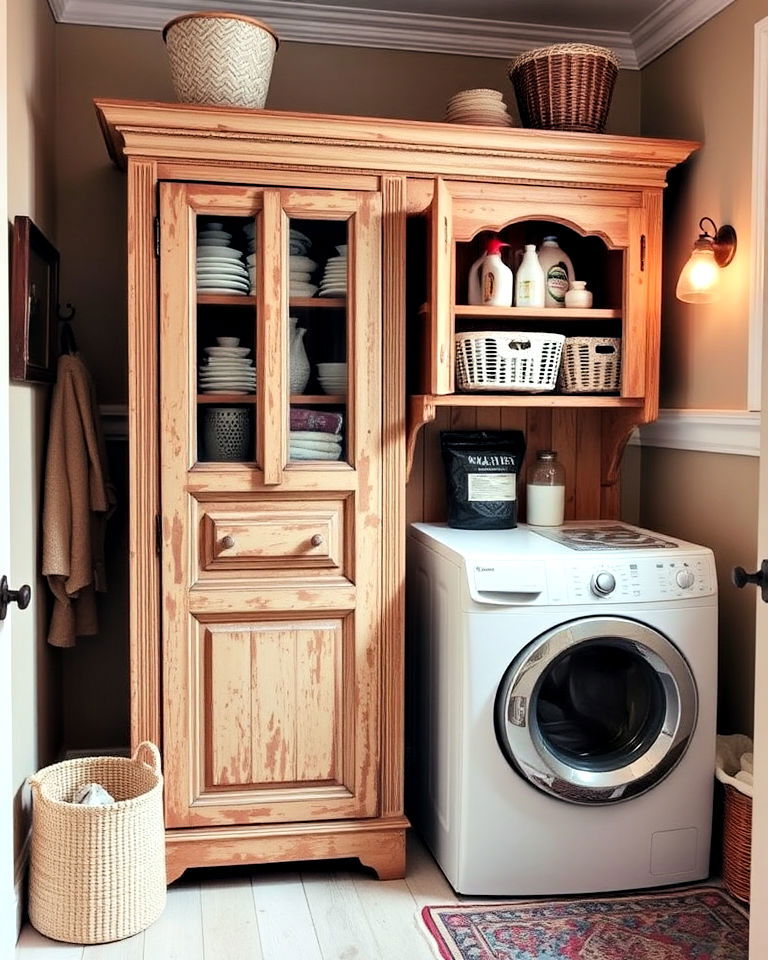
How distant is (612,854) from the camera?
2.49m

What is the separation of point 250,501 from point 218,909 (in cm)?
99

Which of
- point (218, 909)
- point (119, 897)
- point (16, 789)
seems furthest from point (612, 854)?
point (16, 789)

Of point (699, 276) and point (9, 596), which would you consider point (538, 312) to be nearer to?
point (699, 276)

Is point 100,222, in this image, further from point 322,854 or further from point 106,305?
point 322,854

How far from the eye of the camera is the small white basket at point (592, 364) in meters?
2.75

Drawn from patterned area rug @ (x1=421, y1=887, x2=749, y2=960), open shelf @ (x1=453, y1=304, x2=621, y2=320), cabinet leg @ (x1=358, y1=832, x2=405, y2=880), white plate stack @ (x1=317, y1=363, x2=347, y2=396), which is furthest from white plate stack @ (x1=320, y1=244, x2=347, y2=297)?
patterned area rug @ (x1=421, y1=887, x2=749, y2=960)

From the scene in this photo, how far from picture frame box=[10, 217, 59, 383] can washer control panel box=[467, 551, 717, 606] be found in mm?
1135

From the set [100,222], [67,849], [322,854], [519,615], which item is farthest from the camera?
[100,222]

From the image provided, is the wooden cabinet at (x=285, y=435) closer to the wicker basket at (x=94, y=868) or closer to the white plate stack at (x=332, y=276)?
the white plate stack at (x=332, y=276)

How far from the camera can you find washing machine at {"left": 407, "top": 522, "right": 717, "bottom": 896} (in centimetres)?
240

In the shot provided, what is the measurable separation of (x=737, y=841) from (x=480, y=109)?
199cm

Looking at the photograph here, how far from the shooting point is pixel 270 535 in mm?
2541

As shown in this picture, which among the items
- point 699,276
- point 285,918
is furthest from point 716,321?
point 285,918

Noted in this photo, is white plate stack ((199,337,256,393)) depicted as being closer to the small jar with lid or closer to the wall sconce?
the small jar with lid
